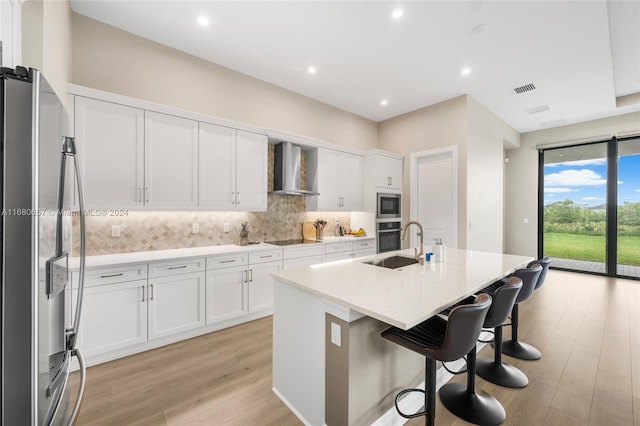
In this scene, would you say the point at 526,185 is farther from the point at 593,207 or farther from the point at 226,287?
the point at 226,287

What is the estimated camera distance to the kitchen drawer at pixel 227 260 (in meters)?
2.99

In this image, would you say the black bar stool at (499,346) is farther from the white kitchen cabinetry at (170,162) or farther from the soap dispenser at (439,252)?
the white kitchen cabinetry at (170,162)

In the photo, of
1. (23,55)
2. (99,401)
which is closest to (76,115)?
(23,55)

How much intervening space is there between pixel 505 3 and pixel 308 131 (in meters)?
2.89

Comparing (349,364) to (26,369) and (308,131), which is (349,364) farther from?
(308,131)

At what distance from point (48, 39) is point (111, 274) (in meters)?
1.83

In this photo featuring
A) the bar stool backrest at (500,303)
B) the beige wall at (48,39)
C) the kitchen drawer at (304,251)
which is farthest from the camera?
the kitchen drawer at (304,251)

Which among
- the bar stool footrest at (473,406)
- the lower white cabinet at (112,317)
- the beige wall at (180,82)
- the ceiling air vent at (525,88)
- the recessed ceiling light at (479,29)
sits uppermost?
the ceiling air vent at (525,88)

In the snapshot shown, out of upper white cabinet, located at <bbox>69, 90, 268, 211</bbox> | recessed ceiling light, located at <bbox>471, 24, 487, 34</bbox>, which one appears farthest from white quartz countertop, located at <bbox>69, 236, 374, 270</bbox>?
recessed ceiling light, located at <bbox>471, 24, 487, 34</bbox>

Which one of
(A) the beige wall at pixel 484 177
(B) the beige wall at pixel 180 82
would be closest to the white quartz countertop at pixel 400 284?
(A) the beige wall at pixel 484 177

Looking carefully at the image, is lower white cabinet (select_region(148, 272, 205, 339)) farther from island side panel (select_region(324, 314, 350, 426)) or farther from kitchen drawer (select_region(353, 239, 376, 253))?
kitchen drawer (select_region(353, 239, 376, 253))

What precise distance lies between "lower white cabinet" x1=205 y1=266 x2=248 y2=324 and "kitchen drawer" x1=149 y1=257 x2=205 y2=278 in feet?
0.51

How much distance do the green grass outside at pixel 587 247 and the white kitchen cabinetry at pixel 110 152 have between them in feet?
26.4

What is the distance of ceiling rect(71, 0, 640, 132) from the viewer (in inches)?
101
